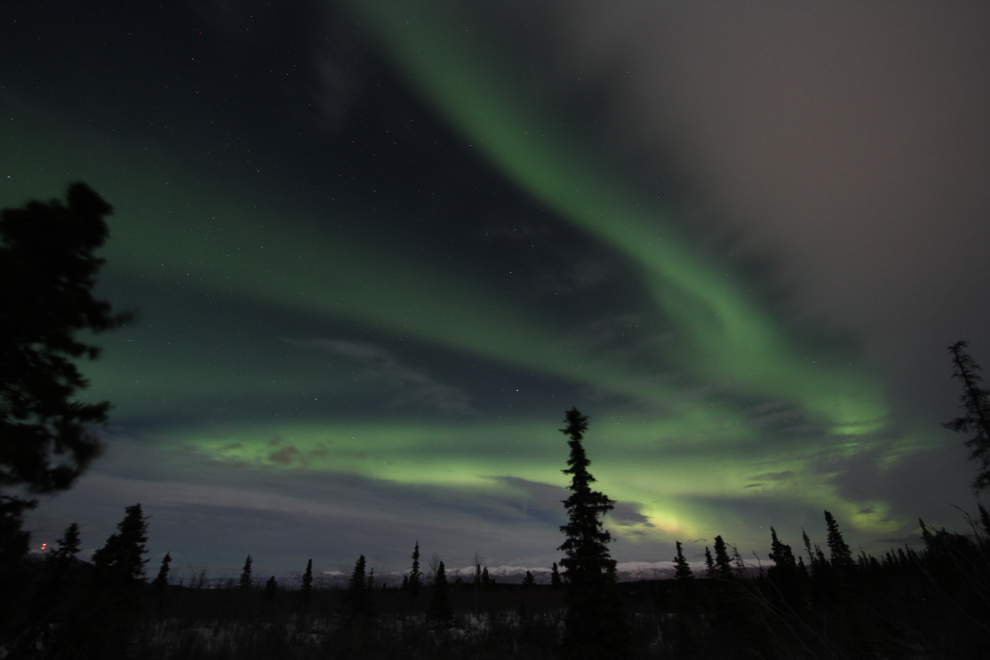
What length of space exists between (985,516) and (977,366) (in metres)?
40.9

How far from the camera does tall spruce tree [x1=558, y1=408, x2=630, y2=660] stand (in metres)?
27.2

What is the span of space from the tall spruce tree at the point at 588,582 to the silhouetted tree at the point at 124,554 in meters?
26.8

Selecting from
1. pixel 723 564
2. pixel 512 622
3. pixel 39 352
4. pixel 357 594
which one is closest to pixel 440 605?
pixel 512 622

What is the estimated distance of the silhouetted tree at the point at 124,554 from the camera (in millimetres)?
27266

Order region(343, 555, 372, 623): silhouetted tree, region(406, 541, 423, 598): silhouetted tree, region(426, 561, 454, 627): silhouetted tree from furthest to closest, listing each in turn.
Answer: region(406, 541, 423, 598): silhouetted tree → region(343, 555, 372, 623): silhouetted tree → region(426, 561, 454, 627): silhouetted tree

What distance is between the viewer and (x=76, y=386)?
11289 millimetres

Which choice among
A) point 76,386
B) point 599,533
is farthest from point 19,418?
point 599,533

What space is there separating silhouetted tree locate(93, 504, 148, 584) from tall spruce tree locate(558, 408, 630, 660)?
1055 inches

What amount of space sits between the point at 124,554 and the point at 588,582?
29.2 m

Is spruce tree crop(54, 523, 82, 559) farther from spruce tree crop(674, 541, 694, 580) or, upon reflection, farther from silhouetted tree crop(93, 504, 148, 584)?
spruce tree crop(674, 541, 694, 580)

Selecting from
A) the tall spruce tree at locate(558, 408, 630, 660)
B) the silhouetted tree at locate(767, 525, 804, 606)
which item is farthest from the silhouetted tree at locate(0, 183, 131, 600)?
the silhouetted tree at locate(767, 525, 804, 606)

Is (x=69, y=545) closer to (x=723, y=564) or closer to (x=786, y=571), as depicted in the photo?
(x=723, y=564)

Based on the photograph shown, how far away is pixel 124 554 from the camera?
2828cm

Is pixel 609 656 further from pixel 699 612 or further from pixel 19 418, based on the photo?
pixel 699 612
